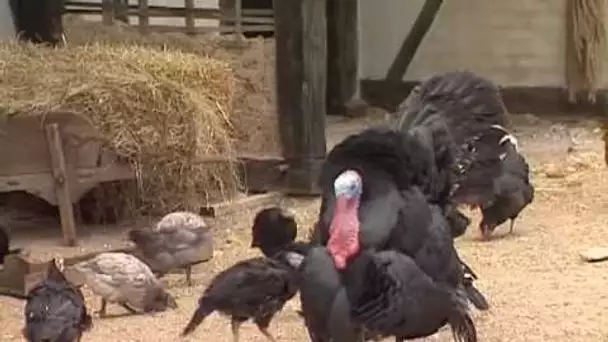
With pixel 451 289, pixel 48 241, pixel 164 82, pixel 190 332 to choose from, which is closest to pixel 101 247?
pixel 48 241

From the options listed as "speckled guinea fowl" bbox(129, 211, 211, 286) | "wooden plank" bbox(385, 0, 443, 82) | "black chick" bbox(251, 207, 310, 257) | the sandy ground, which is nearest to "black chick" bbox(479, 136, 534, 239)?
the sandy ground

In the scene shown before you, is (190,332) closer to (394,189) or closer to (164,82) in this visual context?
(394,189)

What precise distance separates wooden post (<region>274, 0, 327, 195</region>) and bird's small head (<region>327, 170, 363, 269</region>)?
3215 millimetres

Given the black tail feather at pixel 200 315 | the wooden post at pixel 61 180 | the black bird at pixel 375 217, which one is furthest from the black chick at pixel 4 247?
the black bird at pixel 375 217

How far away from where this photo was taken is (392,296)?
3.71 m

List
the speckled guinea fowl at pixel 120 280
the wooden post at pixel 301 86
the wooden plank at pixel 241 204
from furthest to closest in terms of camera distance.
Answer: the wooden post at pixel 301 86
the wooden plank at pixel 241 204
the speckled guinea fowl at pixel 120 280

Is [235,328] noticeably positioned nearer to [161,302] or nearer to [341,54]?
[161,302]

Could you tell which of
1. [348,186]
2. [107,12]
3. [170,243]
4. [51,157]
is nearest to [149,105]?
[51,157]

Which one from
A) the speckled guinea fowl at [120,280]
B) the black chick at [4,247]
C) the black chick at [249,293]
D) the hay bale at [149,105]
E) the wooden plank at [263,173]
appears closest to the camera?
the black chick at [249,293]

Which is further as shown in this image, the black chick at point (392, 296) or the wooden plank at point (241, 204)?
the wooden plank at point (241, 204)

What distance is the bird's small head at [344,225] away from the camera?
3773 millimetres

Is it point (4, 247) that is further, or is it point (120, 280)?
point (4, 247)

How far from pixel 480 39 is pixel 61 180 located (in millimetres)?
5187

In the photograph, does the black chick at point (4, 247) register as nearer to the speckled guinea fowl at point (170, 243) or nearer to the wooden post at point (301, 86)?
the speckled guinea fowl at point (170, 243)
